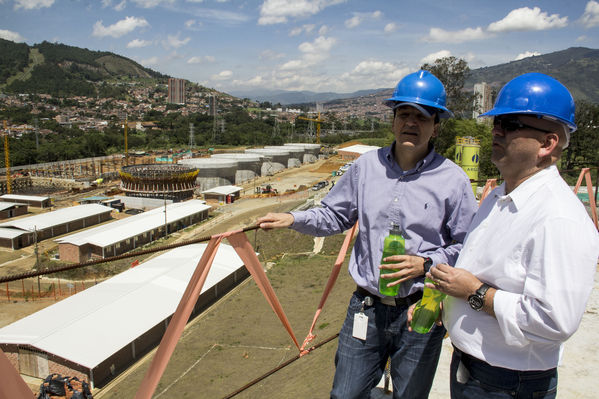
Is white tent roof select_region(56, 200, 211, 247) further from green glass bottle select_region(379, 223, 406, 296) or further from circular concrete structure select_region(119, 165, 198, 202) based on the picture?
green glass bottle select_region(379, 223, 406, 296)

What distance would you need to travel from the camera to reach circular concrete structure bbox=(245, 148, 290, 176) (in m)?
54.7

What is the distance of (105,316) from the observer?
42.9ft

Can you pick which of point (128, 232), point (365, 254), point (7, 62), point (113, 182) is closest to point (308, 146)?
point (113, 182)

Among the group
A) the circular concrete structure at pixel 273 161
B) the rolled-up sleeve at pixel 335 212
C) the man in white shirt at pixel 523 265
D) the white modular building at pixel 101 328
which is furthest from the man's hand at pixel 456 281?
the circular concrete structure at pixel 273 161

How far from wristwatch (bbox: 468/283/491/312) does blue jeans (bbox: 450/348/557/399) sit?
0.99ft

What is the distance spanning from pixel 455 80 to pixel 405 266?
32828mm

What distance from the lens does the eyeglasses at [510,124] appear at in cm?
173

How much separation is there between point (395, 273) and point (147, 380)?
149 cm

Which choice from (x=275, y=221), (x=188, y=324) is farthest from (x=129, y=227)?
(x=275, y=221)

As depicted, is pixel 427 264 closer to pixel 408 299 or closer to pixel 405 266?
pixel 405 266

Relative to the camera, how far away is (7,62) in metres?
196

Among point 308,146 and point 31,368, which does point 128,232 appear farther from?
point 308,146

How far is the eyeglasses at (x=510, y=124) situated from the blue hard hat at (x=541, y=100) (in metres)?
0.04

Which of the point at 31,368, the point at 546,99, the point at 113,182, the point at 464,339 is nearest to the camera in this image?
the point at 546,99
